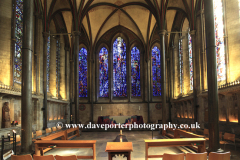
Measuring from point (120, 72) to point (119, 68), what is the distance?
51 centimetres

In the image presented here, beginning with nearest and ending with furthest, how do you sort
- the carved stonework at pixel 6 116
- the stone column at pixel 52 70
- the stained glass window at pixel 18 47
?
the carved stonework at pixel 6 116, the stained glass window at pixel 18 47, the stone column at pixel 52 70

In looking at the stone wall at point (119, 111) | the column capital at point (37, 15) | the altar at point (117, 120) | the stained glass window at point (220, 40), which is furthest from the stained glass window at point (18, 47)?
the stained glass window at point (220, 40)

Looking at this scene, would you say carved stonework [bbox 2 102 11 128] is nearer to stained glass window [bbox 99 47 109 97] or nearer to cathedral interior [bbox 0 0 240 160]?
cathedral interior [bbox 0 0 240 160]

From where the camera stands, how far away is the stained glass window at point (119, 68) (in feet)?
84.7

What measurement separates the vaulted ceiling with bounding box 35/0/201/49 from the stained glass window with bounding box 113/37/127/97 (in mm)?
2265

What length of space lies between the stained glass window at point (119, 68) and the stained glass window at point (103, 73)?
978 millimetres

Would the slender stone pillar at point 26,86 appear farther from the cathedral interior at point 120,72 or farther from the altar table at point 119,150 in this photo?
the altar table at point 119,150

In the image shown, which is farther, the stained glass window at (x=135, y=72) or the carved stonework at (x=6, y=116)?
the stained glass window at (x=135, y=72)

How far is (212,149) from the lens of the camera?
753 cm

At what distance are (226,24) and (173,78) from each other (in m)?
10.8

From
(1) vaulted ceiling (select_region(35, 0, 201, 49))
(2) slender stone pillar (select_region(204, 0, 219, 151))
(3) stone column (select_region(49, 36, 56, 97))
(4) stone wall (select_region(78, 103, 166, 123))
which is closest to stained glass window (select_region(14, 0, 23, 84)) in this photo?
(1) vaulted ceiling (select_region(35, 0, 201, 49))

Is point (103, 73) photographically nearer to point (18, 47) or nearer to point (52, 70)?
point (52, 70)

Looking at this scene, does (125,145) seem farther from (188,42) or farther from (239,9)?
(188,42)

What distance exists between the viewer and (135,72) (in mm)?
26109
